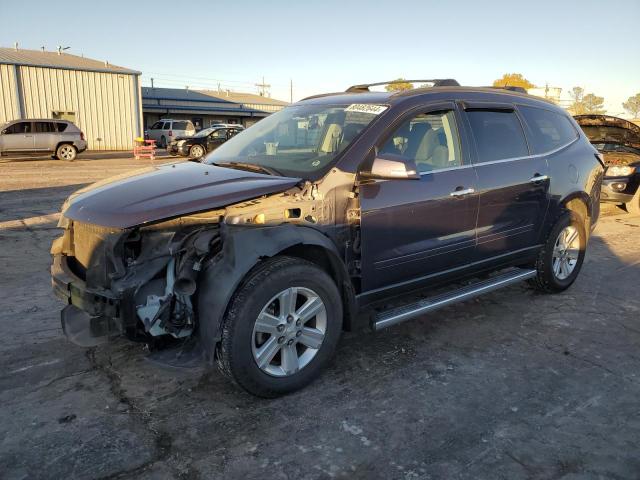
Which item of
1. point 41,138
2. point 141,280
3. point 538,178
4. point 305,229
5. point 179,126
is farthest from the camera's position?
point 179,126

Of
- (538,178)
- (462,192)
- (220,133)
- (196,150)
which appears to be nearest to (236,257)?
(462,192)

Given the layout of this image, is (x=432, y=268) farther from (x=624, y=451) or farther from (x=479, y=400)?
(x=624, y=451)

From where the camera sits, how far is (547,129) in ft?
16.1

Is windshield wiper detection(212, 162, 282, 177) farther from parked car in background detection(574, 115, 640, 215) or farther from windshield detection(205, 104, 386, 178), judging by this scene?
parked car in background detection(574, 115, 640, 215)

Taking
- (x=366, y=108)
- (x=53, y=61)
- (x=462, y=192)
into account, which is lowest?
(x=462, y=192)

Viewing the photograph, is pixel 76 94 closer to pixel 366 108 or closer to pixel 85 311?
pixel 366 108

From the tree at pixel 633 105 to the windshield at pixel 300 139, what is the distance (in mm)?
96962

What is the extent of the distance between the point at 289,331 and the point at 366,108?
174cm

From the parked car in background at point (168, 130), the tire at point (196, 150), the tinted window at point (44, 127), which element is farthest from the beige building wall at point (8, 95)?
the tire at point (196, 150)

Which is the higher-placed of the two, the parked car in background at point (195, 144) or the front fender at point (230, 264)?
the parked car in background at point (195, 144)

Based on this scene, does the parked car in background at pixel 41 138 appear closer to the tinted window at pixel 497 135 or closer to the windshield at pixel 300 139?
the windshield at pixel 300 139

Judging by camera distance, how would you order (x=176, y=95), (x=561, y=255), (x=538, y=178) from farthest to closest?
(x=176, y=95) → (x=561, y=255) → (x=538, y=178)

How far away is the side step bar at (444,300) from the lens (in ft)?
11.6

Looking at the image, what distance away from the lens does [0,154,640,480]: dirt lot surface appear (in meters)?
2.57
